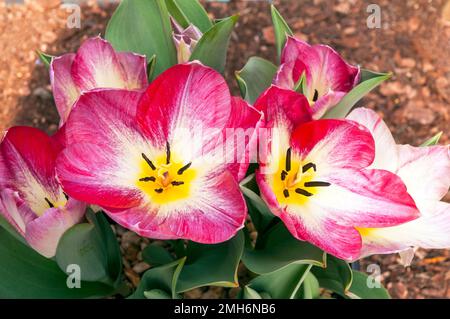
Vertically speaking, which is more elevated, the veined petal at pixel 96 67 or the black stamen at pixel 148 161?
the veined petal at pixel 96 67

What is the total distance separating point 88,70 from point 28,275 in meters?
0.28

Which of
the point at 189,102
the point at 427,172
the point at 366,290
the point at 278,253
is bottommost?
the point at 366,290

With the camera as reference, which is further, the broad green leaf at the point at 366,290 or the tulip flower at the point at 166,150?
the broad green leaf at the point at 366,290

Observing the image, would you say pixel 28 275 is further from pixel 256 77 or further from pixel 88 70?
pixel 256 77

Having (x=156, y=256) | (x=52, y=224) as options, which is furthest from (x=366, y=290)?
(x=52, y=224)

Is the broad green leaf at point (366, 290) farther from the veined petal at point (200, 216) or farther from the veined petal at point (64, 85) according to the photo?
the veined petal at point (64, 85)

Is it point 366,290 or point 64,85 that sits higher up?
point 64,85

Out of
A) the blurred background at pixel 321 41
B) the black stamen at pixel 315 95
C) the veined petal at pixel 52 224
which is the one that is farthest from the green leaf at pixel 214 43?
the blurred background at pixel 321 41

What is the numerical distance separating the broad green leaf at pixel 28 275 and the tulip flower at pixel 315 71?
1.20 feet

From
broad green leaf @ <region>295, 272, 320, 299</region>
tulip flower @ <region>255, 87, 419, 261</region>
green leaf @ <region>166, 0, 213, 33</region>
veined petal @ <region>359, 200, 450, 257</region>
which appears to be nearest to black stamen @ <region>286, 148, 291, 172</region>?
tulip flower @ <region>255, 87, 419, 261</region>

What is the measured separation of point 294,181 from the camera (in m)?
0.64

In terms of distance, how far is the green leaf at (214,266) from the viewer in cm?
68

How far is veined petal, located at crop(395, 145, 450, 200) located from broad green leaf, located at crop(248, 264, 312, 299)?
0.15 meters

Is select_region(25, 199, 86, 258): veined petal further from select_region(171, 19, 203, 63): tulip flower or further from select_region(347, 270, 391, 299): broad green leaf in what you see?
select_region(347, 270, 391, 299): broad green leaf
